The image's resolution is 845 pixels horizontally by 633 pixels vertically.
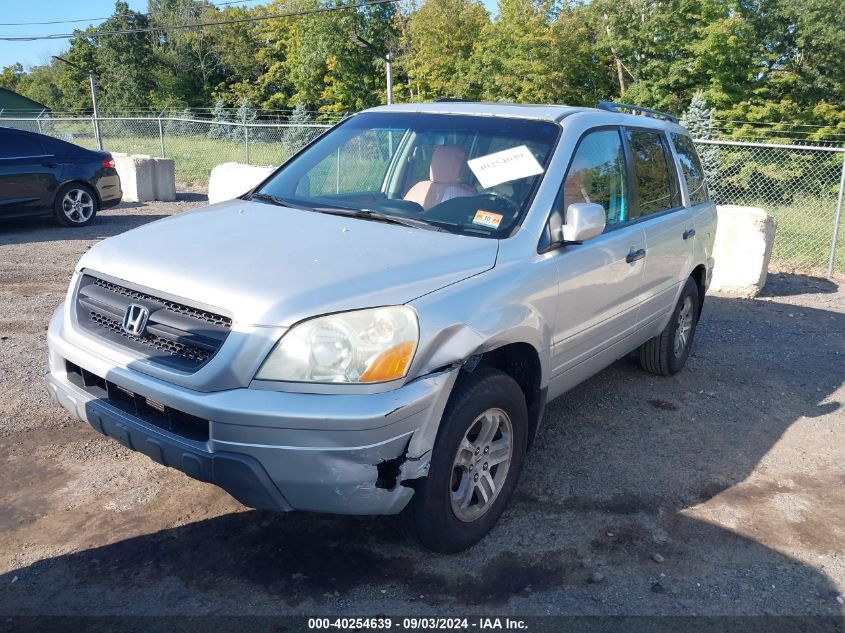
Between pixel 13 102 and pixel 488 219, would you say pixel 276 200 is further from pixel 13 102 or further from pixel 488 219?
pixel 13 102

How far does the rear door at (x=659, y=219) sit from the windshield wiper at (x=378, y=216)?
5.60ft

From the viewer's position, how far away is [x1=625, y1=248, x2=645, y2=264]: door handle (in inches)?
169

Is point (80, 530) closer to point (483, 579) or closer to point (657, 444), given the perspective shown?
point (483, 579)

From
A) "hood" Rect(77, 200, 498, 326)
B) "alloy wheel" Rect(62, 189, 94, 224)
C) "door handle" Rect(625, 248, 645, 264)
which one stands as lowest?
"alloy wheel" Rect(62, 189, 94, 224)

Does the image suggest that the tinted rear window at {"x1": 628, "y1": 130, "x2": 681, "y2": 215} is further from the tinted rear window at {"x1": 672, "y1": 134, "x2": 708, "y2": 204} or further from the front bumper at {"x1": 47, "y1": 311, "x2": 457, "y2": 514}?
the front bumper at {"x1": 47, "y1": 311, "x2": 457, "y2": 514}

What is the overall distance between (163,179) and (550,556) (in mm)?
A: 13794

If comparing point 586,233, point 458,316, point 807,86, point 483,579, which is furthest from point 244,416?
point 807,86

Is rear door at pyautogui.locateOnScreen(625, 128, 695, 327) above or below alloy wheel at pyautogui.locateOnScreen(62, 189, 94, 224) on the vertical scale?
above

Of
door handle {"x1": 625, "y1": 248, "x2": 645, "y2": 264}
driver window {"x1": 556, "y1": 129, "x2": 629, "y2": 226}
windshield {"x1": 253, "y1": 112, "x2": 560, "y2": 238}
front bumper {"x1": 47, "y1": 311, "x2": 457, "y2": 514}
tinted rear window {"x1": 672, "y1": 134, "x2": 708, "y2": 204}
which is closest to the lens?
front bumper {"x1": 47, "y1": 311, "x2": 457, "y2": 514}

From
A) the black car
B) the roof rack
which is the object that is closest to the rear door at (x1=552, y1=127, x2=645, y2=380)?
the roof rack

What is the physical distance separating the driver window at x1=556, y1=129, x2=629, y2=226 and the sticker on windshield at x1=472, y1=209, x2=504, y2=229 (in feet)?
1.14

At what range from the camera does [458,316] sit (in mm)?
2916

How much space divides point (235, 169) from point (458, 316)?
9.33 metres

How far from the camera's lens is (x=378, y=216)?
3.60m
